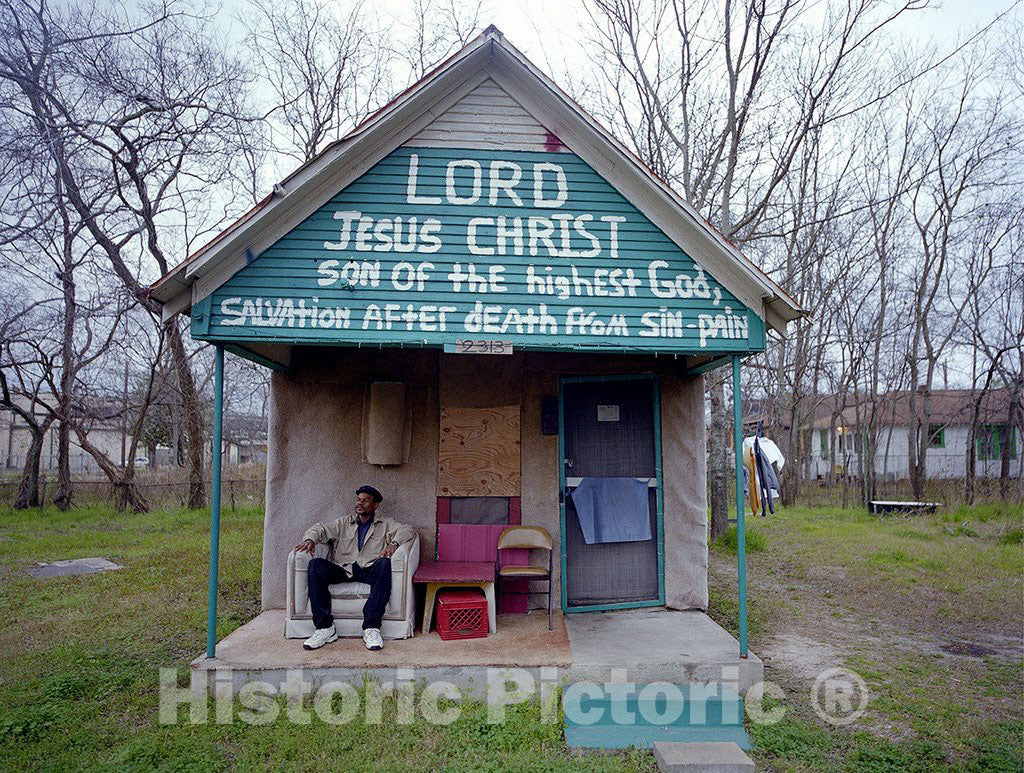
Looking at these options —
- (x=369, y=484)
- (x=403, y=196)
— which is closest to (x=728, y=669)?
(x=369, y=484)

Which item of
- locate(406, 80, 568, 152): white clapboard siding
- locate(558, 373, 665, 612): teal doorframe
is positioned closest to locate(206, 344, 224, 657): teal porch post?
locate(406, 80, 568, 152): white clapboard siding

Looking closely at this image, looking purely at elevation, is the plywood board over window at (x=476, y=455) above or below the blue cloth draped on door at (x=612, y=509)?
above

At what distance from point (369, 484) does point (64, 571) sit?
18.1 feet

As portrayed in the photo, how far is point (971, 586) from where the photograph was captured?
8.71 meters

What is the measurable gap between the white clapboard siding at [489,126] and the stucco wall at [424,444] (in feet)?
6.95

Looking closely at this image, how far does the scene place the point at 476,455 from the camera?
689 centimetres

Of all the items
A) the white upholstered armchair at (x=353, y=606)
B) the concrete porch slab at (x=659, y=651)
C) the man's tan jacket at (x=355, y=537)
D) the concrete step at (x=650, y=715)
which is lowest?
the concrete step at (x=650, y=715)

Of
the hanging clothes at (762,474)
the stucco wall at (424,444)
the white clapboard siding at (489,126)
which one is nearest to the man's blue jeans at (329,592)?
the stucco wall at (424,444)

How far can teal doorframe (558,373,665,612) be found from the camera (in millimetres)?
6832

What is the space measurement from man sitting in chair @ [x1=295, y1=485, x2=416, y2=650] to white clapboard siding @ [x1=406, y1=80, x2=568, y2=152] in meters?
3.17

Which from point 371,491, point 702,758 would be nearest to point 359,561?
point 371,491

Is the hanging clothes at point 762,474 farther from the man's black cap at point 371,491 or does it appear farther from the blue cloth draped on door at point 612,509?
the man's black cap at point 371,491

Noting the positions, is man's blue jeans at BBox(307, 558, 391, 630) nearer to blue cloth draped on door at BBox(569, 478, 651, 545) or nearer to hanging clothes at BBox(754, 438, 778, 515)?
blue cloth draped on door at BBox(569, 478, 651, 545)

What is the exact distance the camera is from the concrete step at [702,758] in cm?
397
